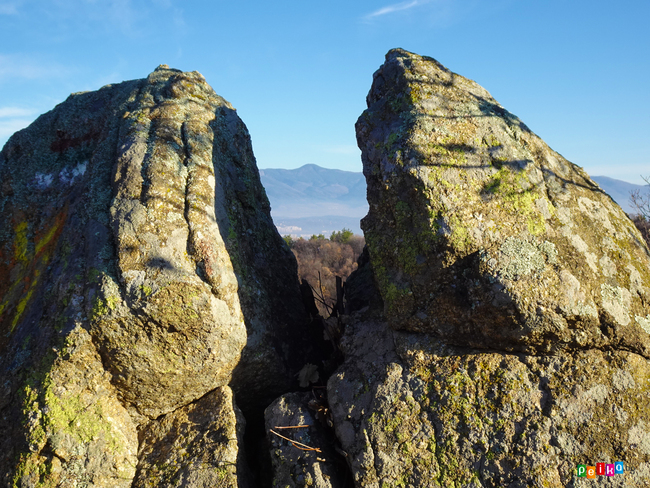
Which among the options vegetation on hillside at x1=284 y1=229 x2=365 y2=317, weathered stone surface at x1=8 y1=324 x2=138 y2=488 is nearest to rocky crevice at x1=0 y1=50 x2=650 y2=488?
weathered stone surface at x1=8 y1=324 x2=138 y2=488

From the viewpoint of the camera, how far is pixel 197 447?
379cm

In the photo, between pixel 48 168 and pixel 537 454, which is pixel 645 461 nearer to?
pixel 537 454

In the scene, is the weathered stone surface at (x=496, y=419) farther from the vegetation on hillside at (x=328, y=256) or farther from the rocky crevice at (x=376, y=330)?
the vegetation on hillside at (x=328, y=256)

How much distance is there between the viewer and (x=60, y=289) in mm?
3920

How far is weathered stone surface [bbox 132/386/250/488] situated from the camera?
3592 mm

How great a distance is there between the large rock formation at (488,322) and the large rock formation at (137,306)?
1.17 m

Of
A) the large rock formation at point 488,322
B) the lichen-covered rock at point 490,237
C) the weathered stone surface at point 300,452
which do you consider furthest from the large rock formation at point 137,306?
the lichen-covered rock at point 490,237

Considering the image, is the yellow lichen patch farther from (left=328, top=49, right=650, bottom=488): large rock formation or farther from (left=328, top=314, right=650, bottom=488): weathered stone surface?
(left=328, top=314, right=650, bottom=488): weathered stone surface

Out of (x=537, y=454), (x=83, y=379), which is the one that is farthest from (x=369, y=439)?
(x=83, y=379)

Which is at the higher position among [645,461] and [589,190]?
[589,190]

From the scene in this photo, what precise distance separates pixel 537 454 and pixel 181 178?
3.99 metres

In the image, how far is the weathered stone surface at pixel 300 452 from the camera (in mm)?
3494

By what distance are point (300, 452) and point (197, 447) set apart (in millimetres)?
929

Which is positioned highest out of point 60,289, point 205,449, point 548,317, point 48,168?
point 48,168
